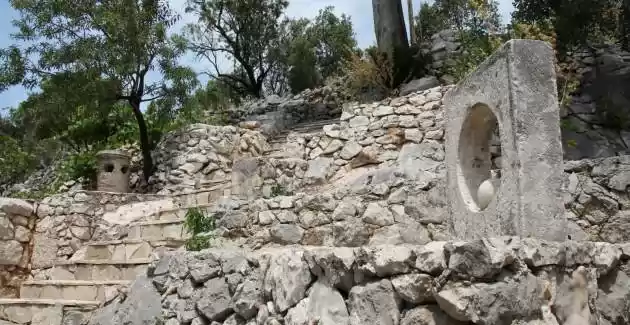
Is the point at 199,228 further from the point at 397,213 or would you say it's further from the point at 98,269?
the point at 397,213

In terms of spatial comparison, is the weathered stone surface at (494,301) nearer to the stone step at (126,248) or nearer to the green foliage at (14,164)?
the stone step at (126,248)

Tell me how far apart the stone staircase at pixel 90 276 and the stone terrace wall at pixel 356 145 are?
1.29 metres

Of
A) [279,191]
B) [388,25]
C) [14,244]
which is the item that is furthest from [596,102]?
[14,244]

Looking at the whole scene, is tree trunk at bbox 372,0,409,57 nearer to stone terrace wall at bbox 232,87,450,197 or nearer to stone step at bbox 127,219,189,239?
stone terrace wall at bbox 232,87,450,197

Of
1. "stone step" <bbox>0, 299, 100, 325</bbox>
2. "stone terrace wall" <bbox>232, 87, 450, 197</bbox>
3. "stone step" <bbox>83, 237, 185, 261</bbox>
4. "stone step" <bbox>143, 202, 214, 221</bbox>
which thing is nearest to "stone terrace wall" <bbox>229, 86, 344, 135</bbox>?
"stone terrace wall" <bbox>232, 87, 450, 197</bbox>

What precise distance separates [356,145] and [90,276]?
14.6 ft

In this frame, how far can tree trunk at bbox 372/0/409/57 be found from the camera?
41.5 ft

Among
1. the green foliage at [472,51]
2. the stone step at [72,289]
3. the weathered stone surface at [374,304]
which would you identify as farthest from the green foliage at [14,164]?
the weathered stone surface at [374,304]

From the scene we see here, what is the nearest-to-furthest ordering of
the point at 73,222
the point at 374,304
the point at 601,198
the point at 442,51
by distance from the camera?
1. the point at 374,304
2. the point at 601,198
3. the point at 73,222
4. the point at 442,51

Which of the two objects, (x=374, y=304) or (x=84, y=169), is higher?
(x=84, y=169)

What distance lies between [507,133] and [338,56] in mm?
17458

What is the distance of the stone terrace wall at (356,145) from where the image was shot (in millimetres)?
8086

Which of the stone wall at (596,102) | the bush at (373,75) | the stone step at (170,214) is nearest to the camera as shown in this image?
the stone step at (170,214)

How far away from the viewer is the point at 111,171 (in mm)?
10414
